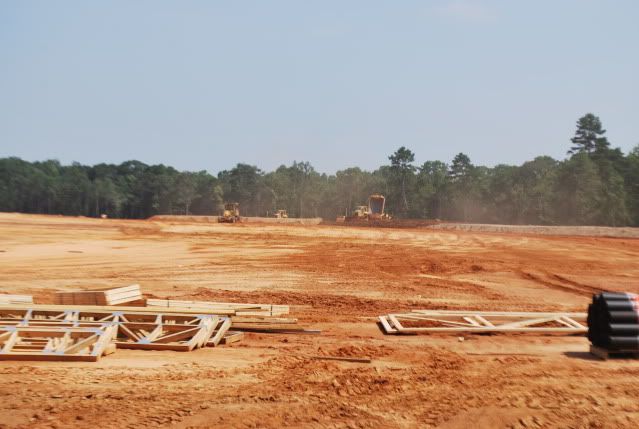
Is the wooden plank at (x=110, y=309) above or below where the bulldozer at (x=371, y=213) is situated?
below

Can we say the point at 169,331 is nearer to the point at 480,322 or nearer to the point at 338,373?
the point at 338,373

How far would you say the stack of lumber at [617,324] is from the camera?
25.6ft

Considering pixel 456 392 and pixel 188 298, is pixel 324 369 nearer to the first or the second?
pixel 456 392

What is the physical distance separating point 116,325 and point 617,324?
7.95 metres

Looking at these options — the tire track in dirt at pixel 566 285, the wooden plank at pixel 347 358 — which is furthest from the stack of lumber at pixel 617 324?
the tire track in dirt at pixel 566 285

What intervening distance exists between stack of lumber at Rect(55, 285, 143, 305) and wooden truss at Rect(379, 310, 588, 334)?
5288 millimetres

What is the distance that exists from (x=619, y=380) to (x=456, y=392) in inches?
93.9

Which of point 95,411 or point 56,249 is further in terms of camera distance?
point 56,249

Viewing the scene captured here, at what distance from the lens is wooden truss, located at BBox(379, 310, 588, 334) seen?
9.95 metres

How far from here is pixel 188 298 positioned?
13.3 m

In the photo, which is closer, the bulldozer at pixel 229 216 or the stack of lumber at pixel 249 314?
the stack of lumber at pixel 249 314

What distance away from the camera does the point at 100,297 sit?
409 inches

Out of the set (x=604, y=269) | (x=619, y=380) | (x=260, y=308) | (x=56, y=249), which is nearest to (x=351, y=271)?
(x=260, y=308)

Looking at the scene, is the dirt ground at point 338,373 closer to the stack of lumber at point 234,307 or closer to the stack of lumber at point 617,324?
the stack of lumber at point 617,324
